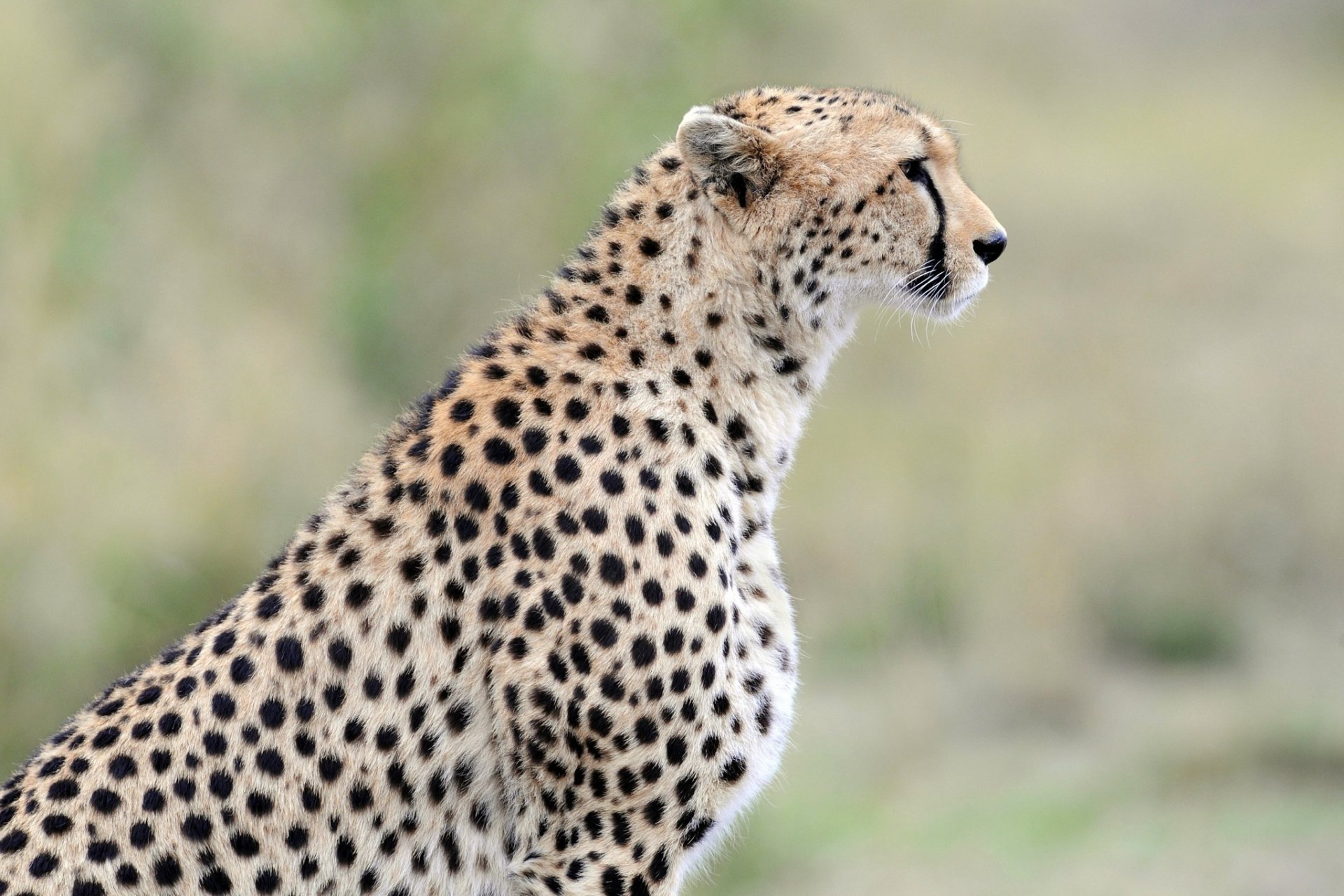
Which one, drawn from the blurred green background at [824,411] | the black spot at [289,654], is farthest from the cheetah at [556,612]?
the blurred green background at [824,411]

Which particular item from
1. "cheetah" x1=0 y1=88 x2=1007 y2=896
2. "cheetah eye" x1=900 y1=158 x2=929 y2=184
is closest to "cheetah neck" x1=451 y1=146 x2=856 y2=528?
"cheetah" x1=0 y1=88 x2=1007 y2=896

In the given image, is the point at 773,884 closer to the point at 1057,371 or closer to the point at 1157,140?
the point at 1057,371

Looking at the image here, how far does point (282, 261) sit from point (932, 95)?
5.15 m

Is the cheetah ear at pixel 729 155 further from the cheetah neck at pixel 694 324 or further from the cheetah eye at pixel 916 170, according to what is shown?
the cheetah eye at pixel 916 170

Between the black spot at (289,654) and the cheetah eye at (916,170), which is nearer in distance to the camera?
the black spot at (289,654)

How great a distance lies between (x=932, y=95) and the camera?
11.2m

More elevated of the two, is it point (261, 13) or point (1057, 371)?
point (1057, 371)

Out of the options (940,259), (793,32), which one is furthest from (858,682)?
(940,259)

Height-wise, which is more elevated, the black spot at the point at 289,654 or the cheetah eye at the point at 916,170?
the cheetah eye at the point at 916,170

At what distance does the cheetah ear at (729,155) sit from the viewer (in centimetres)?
311

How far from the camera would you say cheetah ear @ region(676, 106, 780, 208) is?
3111 mm

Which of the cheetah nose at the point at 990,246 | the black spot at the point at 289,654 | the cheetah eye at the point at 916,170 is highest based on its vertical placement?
the cheetah eye at the point at 916,170

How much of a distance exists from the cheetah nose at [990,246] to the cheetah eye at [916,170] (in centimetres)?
16

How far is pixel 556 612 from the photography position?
116 inches
